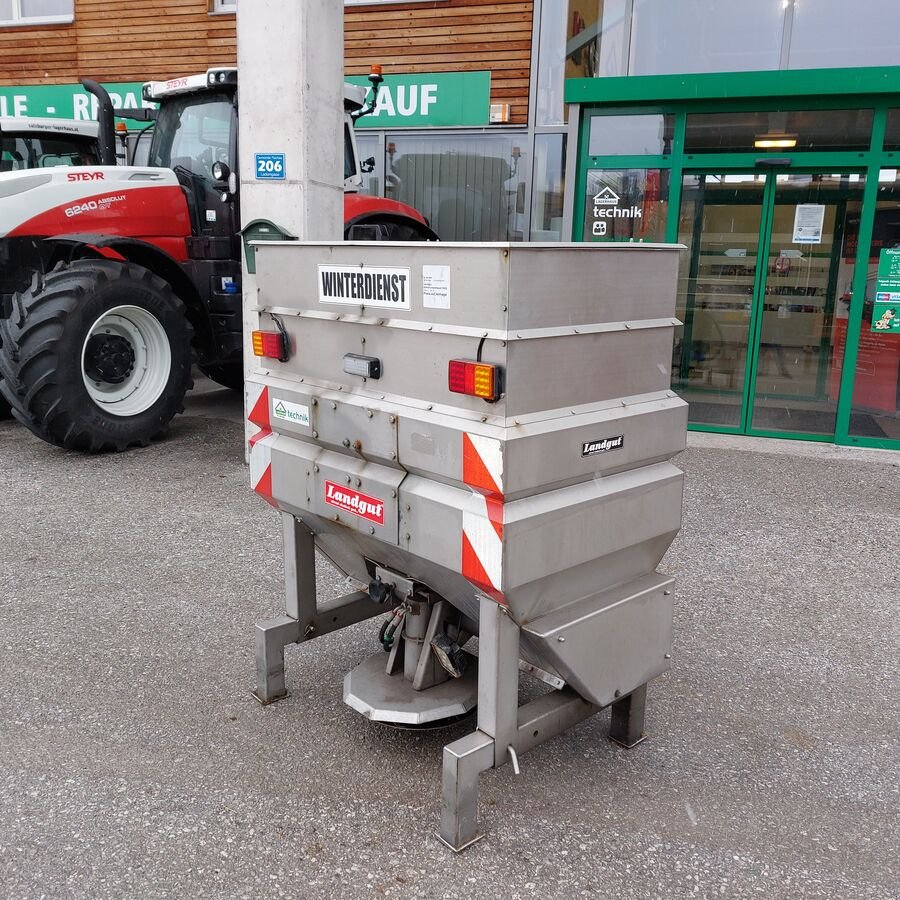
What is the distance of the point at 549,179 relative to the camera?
10.2m

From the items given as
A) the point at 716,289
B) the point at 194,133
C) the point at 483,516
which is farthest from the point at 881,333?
the point at 483,516

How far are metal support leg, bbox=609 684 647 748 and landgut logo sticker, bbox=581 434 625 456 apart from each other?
0.95m

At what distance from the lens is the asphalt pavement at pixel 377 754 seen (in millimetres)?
2574

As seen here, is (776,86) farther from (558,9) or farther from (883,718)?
(883,718)

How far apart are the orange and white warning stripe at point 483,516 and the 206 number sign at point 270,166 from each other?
4.28m

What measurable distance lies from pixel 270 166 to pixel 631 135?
11.1 feet

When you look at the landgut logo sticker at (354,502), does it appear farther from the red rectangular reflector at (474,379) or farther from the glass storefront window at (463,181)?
the glass storefront window at (463,181)

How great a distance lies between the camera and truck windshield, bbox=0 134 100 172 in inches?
339

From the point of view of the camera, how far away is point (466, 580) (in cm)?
267

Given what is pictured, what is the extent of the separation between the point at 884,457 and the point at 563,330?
5.87 m

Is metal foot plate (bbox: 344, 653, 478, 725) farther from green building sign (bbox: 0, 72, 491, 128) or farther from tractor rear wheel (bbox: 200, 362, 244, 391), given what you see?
green building sign (bbox: 0, 72, 491, 128)

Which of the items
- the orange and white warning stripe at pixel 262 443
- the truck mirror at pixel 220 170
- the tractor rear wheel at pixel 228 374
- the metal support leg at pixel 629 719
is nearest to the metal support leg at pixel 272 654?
the orange and white warning stripe at pixel 262 443

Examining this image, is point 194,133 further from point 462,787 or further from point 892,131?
point 462,787

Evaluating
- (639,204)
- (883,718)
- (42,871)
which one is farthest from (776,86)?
(42,871)
